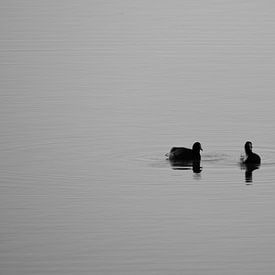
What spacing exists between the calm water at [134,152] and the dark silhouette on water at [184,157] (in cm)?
20

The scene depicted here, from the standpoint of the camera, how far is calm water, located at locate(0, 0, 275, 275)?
15.8 metres

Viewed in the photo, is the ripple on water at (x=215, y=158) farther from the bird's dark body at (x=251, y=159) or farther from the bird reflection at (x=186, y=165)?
the bird's dark body at (x=251, y=159)

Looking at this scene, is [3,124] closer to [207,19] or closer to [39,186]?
[39,186]

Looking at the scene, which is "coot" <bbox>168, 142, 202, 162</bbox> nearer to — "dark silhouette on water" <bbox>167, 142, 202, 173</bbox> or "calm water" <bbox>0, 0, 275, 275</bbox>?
"dark silhouette on water" <bbox>167, 142, 202, 173</bbox>

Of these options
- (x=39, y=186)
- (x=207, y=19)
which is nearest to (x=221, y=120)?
(x=39, y=186)

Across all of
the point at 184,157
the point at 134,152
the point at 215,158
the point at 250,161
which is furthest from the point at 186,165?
the point at 134,152

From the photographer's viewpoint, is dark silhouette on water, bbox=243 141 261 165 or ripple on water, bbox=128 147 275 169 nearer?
dark silhouette on water, bbox=243 141 261 165

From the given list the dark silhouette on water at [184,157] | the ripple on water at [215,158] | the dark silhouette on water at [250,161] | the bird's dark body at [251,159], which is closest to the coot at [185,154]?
the dark silhouette on water at [184,157]

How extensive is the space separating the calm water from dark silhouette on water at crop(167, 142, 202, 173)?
7.7 inches

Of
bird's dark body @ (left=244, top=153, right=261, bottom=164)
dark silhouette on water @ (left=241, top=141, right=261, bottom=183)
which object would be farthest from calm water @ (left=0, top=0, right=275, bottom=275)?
bird's dark body @ (left=244, top=153, right=261, bottom=164)

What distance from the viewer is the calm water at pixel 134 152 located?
1575cm

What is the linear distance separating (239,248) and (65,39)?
2899cm

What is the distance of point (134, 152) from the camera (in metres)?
22.5

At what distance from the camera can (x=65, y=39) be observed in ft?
144
